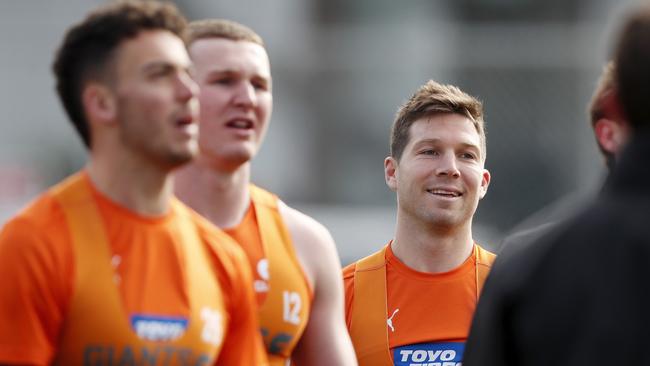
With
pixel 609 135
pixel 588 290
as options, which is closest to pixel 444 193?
pixel 609 135

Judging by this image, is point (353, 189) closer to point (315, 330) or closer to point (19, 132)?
point (19, 132)

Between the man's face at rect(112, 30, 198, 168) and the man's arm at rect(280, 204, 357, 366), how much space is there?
1314 mm

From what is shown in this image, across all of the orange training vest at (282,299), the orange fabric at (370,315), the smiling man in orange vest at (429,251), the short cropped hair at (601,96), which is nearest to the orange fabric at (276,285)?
the orange training vest at (282,299)

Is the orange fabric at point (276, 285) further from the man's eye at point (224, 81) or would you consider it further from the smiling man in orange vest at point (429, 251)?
the smiling man in orange vest at point (429, 251)

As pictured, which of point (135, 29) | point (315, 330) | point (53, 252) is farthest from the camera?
point (315, 330)

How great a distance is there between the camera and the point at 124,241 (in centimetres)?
435

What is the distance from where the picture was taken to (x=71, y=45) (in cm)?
448

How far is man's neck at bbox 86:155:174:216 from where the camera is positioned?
441 cm

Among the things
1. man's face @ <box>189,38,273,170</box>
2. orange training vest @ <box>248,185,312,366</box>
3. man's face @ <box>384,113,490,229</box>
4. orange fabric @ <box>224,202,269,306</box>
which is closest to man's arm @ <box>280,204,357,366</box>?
orange training vest @ <box>248,185,312,366</box>

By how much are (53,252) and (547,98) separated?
42.0ft

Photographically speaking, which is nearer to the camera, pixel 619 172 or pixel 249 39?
pixel 619 172

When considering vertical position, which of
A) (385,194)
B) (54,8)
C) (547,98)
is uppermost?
(54,8)

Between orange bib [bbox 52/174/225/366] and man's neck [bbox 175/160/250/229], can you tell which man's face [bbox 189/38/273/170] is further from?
orange bib [bbox 52/174/225/366]

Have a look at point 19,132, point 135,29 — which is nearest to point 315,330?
point 135,29
